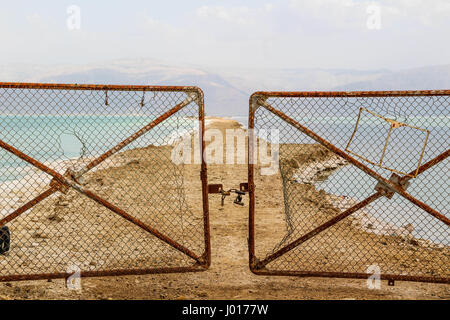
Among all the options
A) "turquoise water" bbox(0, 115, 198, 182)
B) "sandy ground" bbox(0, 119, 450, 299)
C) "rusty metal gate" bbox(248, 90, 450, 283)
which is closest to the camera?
"rusty metal gate" bbox(248, 90, 450, 283)

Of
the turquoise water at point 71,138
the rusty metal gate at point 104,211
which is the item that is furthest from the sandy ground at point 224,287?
the turquoise water at point 71,138

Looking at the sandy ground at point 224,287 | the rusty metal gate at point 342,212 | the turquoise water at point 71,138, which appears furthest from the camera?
the turquoise water at point 71,138

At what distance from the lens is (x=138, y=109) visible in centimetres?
432

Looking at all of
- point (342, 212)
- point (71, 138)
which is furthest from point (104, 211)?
point (71, 138)

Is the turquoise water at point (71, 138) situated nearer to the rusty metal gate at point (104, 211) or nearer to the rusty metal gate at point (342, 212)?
the rusty metal gate at point (104, 211)

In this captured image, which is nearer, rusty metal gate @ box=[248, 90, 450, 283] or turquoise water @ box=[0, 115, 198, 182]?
rusty metal gate @ box=[248, 90, 450, 283]

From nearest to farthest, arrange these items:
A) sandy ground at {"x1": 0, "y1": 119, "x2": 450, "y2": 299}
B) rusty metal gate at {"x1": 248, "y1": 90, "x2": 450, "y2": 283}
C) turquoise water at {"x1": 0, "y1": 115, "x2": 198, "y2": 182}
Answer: rusty metal gate at {"x1": 248, "y1": 90, "x2": 450, "y2": 283} < sandy ground at {"x1": 0, "y1": 119, "x2": 450, "y2": 299} < turquoise water at {"x1": 0, "y1": 115, "x2": 198, "y2": 182}

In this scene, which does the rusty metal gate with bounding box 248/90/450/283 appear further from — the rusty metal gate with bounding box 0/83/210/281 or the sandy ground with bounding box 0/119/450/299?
the rusty metal gate with bounding box 0/83/210/281

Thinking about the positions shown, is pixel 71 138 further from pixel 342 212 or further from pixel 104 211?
pixel 342 212

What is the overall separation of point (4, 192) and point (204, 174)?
7.49 metres

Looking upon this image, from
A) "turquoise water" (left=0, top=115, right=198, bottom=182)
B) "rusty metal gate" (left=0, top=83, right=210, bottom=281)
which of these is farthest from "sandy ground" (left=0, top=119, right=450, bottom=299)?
"turquoise water" (left=0, top=115, right=198, bottom=182)

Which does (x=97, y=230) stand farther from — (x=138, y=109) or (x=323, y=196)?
(x=323, y=196)
